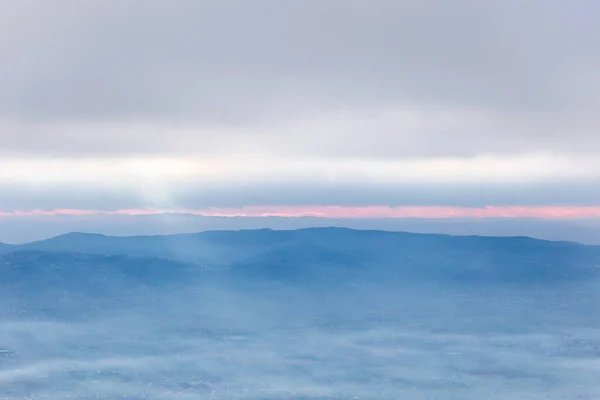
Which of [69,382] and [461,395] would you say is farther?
[69,382]

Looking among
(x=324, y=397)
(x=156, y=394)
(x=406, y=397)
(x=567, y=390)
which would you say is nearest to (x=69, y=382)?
(x=156, y=394)

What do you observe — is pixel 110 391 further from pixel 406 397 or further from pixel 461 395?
pixel 461 395

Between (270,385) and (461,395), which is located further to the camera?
(270,385)

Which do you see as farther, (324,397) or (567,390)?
(567,390)

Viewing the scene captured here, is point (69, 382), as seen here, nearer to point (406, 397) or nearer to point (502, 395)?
point (406, 397)

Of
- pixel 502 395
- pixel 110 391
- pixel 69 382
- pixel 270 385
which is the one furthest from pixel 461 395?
pixel 69 382

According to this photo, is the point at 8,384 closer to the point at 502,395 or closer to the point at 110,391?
the point at 110,391

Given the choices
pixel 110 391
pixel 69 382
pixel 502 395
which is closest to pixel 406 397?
pixel 502 395
